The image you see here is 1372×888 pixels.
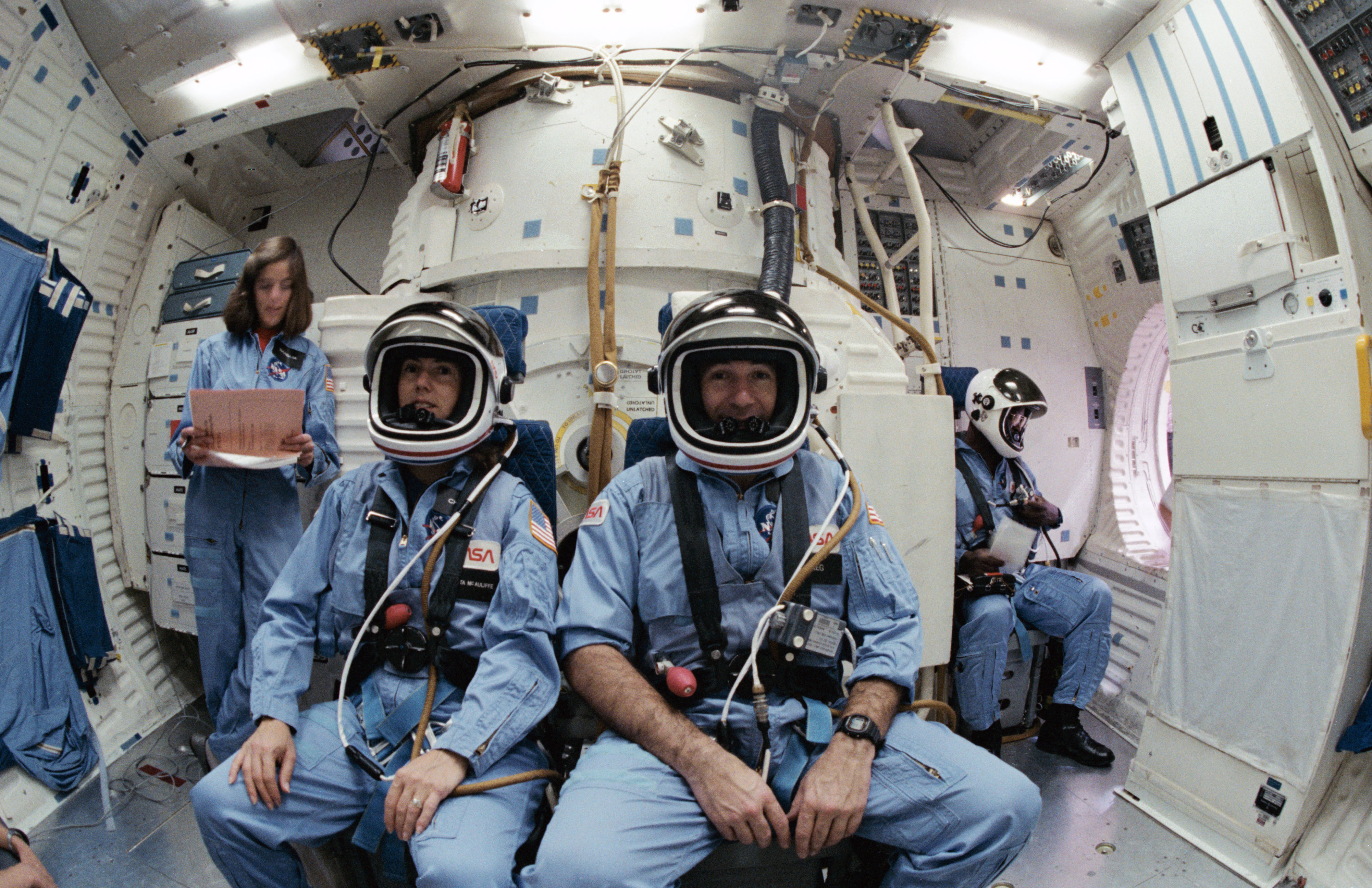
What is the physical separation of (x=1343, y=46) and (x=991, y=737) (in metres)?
2.86

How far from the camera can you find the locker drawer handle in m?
1.91

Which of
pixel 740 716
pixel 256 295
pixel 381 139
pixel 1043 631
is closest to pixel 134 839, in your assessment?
pixel 256 295

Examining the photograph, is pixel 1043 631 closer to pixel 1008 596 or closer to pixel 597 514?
pixel 1008 596

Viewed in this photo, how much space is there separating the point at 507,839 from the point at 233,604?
1889mm

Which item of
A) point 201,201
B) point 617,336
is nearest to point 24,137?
point 201,201

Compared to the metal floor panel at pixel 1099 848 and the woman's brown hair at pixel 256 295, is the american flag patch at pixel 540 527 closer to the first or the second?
the woman's brown hair at pixel 256 295

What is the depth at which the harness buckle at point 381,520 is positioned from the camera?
162 centimetres

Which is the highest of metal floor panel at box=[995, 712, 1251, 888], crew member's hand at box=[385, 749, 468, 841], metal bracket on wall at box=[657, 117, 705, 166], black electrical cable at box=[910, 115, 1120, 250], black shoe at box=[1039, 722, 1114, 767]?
black electrical cable at box=[910, 115, 1120, 250]

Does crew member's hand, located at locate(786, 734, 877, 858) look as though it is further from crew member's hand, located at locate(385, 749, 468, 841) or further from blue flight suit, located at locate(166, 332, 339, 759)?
blue flight suit, located at locate(166, 332, 339, 759)

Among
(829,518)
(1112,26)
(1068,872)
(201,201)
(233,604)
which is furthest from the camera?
(201,201)

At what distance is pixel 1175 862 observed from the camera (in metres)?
2.15

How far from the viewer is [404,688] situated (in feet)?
5.10

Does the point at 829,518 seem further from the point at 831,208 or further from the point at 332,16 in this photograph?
the point at 332,16

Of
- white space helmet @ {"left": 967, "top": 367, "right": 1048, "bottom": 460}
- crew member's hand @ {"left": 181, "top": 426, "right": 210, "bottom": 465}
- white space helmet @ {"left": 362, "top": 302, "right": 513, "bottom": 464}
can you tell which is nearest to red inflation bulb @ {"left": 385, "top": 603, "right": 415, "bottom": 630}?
white space helmet @ {"left": 362, "top": 302, "right": 513, "bottom": 464}
